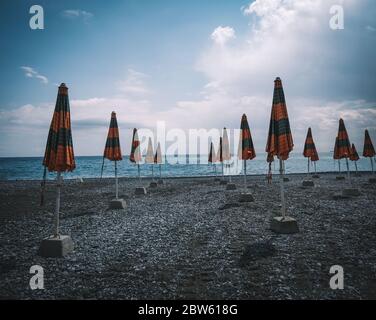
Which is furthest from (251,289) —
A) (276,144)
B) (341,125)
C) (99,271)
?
(341,125)

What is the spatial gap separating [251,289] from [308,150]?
20679 mm

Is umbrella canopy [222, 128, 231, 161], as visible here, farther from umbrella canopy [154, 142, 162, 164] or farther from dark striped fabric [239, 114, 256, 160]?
dark striped fabric [239, 114, 256, 160]

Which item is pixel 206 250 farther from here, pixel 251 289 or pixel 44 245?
pixel 44 245

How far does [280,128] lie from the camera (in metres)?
7.66

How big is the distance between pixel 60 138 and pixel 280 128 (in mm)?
6396

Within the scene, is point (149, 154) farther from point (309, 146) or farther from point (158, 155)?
point (309, 146)

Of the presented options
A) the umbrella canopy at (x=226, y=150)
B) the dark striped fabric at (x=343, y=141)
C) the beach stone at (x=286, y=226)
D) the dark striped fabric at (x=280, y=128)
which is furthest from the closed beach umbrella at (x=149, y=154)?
the dark striped fabric at (x=280, y=128)

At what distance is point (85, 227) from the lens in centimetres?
970

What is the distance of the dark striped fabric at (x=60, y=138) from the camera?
6.43 metres

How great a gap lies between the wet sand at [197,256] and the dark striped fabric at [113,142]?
126 inches

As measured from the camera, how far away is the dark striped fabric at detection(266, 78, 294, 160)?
25.0ft

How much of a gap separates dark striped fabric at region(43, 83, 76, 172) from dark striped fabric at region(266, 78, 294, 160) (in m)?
6.18

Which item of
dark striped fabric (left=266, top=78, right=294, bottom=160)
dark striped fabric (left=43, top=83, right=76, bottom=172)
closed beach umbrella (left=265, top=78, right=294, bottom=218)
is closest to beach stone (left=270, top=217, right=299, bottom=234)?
closed beach umbrella (left=265, top=78, right=294, bottom=218)

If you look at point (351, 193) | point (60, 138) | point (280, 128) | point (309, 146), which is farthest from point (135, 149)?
point (309, 146)
